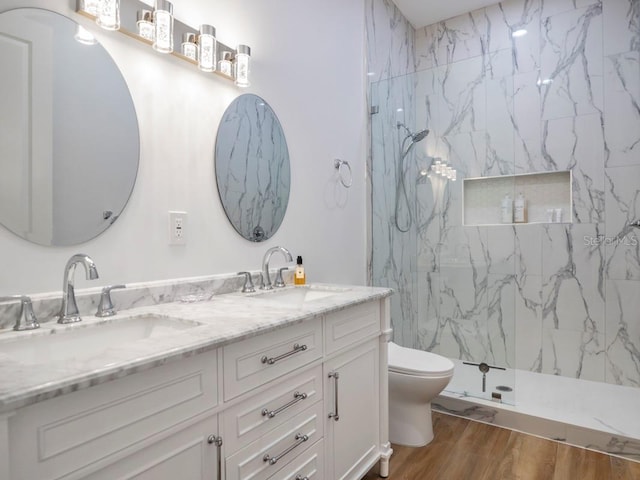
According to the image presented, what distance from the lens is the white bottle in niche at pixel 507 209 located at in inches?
122

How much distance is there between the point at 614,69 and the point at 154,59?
300 cm

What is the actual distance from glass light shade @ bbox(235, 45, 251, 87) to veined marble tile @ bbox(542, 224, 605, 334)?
2.43 m

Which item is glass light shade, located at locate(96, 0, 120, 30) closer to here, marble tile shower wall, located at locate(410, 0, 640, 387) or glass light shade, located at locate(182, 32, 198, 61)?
glass light shade, located at locate(182, 32, 198, 61)

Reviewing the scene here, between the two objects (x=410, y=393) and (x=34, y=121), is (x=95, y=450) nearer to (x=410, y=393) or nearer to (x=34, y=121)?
(x=34, y=121)

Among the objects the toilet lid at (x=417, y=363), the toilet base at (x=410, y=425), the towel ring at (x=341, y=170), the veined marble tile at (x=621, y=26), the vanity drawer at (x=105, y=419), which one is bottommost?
the toilet base at (x=410, y=425)

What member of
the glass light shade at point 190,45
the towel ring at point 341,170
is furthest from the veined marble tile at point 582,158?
the glass light shade at point 190,45

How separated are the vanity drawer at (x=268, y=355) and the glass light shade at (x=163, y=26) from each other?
106cm

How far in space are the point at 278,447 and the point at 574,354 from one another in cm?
260

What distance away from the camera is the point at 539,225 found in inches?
116

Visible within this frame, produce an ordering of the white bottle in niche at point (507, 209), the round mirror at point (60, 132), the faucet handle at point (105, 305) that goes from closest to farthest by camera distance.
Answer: the round mirror at point (60, 132) → the faucet handle at point (105, 305) → the white bottle in niche at point (507, 209)

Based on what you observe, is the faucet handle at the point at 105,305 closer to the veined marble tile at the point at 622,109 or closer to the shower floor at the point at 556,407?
the shower floor at the point at 556,407

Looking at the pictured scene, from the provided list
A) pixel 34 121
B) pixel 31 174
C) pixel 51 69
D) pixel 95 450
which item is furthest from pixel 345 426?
pixel 51 69

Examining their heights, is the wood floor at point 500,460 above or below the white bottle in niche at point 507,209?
below

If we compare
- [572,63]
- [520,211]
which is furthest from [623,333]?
[572,63]
